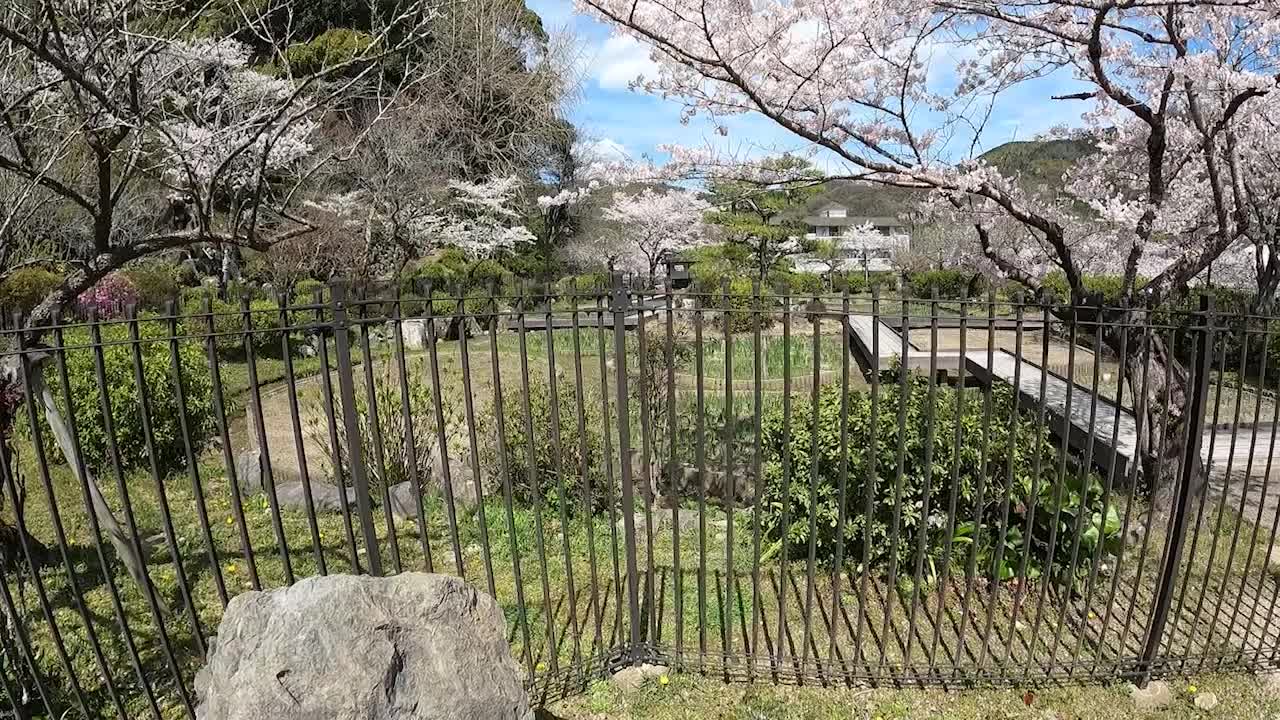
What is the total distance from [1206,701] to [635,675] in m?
2.45

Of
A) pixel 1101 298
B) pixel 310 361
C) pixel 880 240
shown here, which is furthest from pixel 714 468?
pixel 880 240

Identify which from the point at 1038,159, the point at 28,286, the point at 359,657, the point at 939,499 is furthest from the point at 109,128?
the point at 1038,159

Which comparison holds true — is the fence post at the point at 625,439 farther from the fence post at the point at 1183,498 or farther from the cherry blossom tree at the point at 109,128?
the fence post at the point at 1183,498

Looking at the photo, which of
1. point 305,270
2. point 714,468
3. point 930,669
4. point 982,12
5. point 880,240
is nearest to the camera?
point 930,669

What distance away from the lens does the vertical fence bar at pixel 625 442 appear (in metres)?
3.23

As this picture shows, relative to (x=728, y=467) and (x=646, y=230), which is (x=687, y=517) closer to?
(x=728, y=467)

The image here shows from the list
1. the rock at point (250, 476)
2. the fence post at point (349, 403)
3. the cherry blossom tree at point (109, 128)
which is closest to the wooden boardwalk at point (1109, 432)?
the fence post at point (349, 403)

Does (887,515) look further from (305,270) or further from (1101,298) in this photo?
(305,270)

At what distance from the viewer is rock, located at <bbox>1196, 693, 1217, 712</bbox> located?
3.37 m

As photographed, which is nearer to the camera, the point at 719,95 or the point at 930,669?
the point at 930,669

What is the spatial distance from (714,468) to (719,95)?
2.92 m

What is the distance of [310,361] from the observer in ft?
43.3

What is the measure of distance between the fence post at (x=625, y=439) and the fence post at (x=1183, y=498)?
86.9 inches

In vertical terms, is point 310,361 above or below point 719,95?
below
